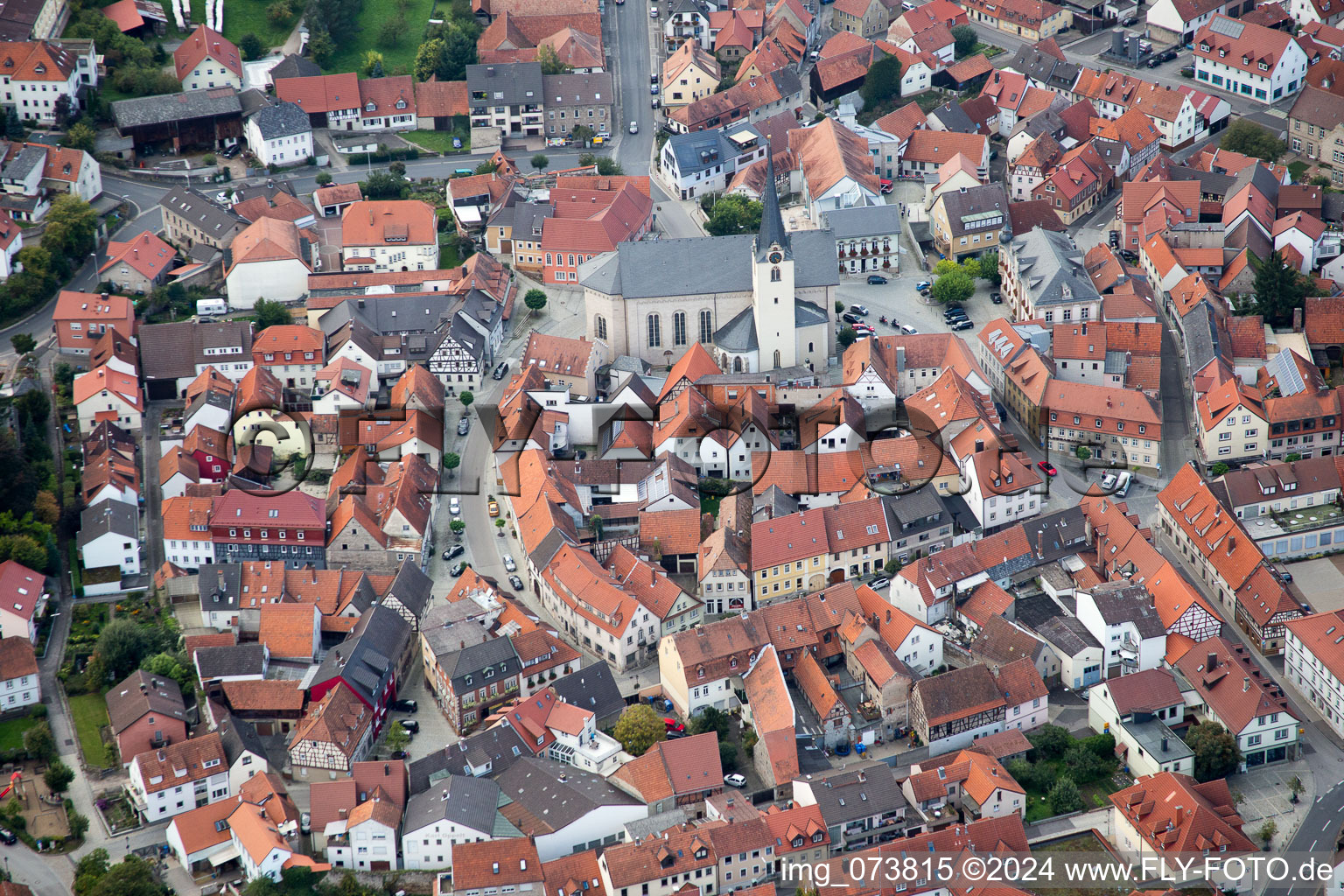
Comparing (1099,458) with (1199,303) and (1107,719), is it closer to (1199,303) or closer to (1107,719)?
(1199,303)

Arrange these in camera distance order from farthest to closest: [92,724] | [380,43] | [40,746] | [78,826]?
[380,43], [92,724], [40,746], [78,826]

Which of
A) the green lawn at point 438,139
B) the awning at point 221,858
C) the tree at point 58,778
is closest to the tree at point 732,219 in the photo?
the green lawn at point 438,139

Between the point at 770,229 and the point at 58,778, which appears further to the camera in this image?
the point at 770,229

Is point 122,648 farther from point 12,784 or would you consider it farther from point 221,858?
point 221,858

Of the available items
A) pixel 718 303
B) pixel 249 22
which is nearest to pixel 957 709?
pixel 718 303

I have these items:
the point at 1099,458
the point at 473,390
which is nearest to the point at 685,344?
the point at 473,390

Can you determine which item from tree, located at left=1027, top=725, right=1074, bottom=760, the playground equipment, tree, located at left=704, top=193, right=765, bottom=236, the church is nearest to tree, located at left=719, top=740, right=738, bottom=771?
tree, located at left=1027, top=725, right=1074, bottom=760

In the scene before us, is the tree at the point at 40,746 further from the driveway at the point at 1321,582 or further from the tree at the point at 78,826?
the driveway at the point at 1321,582
